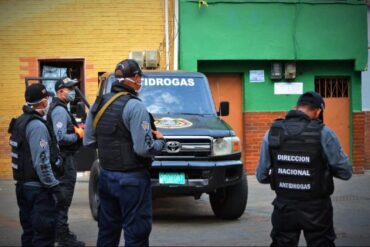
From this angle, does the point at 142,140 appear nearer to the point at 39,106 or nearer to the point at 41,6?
the point at 39,106

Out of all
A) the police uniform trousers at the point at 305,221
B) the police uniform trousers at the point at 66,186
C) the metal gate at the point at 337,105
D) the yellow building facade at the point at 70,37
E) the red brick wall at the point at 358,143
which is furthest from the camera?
the metal gate at the point at 337,105

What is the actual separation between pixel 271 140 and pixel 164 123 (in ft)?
12.7

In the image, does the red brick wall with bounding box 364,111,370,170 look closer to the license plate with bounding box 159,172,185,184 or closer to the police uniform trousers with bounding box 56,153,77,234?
the license plate with bounding box 159,172,185,184

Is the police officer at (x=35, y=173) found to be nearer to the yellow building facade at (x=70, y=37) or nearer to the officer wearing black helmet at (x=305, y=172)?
the officer wearing black helmet at (x=305, y=172)

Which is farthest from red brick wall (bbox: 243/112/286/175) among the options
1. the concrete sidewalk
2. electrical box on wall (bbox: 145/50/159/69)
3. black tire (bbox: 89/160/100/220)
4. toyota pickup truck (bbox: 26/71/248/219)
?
black tire (bbox: 89/160/100/220)

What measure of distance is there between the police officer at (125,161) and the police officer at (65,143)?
195 centimetres

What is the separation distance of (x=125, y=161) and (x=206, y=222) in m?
4.28

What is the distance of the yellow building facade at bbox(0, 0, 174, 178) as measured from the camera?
15062mm

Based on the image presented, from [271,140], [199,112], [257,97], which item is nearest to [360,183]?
[257,97]

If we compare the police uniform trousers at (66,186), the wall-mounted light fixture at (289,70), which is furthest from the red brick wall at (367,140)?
the police uniform trousers at (66,186)

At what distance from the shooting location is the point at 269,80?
15.8 metres

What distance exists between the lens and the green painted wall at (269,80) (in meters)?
15.7

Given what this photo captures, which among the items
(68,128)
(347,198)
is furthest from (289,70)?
(68,128)

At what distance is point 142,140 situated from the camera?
5.74m
